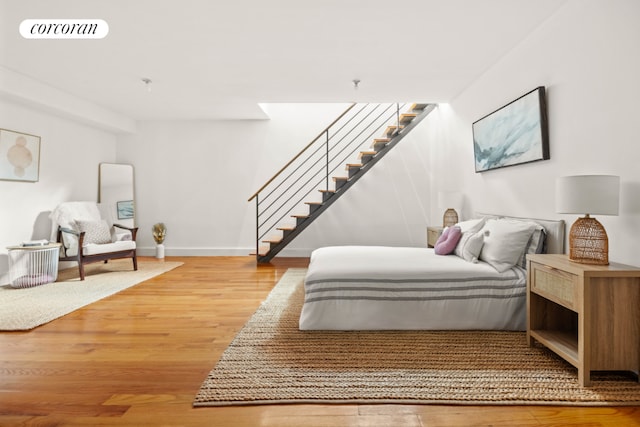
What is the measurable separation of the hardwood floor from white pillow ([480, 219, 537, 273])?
50.2 inches

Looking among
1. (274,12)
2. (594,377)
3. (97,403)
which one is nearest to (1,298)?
(97,403)

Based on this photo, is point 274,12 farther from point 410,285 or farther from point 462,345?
point 462,345

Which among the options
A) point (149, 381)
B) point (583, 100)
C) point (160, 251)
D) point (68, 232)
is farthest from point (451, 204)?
point (68, 232)

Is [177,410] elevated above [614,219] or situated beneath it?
situated beneath

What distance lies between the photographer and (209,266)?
226 inches

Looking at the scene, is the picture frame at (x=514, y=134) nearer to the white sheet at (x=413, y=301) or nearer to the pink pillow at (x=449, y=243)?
Answer: the pink pillow at (x=449, y=243)

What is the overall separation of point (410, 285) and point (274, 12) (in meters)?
2.43

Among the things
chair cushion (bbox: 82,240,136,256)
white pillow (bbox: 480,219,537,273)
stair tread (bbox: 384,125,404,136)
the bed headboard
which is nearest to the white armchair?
chair cushion (bbox: 82,240,136,256)

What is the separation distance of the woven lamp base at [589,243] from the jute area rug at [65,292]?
4.04 metres

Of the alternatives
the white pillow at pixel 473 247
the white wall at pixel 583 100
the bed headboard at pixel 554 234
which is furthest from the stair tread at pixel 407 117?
the bed headboard at pixel 554 234

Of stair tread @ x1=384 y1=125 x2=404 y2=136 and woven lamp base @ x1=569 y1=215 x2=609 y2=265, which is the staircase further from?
woven lamp base @ x1=569 y1=215 x2=609 y2=265

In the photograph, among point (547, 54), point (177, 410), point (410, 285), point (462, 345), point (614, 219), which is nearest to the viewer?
point (177, 410)

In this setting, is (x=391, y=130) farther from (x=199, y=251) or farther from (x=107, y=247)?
(x=107, y=247)

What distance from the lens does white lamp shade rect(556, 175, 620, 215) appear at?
208cm
